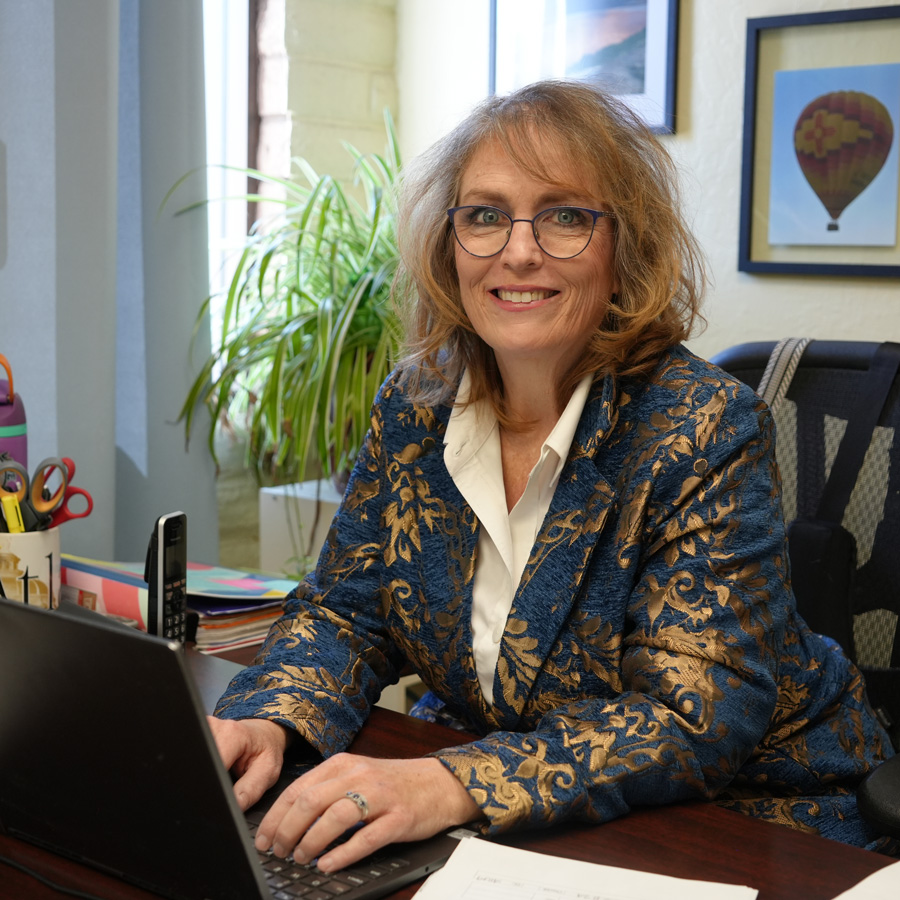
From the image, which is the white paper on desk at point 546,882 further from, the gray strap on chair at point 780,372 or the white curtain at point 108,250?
the white curtain at point 108,250

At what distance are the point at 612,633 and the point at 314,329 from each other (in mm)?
1400

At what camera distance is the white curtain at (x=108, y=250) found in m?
1.80

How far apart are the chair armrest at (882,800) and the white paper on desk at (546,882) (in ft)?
0.80

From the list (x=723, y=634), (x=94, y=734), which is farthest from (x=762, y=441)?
(x=94, y=734)

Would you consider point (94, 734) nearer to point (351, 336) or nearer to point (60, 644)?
point (60, 644)

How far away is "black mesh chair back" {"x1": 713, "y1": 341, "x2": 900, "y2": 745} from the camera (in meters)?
1.38

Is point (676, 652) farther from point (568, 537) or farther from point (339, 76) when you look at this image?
point (339, 76)

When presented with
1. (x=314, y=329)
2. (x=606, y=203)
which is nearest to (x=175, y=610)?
(x=606, y=203)

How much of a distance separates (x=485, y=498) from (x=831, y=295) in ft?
4.57

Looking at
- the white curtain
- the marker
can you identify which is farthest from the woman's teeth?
the white curtain

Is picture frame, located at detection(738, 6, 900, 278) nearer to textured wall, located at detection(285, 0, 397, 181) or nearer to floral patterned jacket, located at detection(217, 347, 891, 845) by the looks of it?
textured wall, located at detection(285, 0, 397, 181)

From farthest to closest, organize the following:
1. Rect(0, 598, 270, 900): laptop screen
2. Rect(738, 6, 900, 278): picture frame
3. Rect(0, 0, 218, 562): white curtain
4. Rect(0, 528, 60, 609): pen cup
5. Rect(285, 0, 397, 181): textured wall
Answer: Rect(285, 0, 397, 181): textured wall
Rect(738, 6, 900, 278): picture frame
Rect(0, 0, 218, 562): white curtain
Rect(0, 528, 60, 609): pen cup
Rect(0, 598, 270, 900): laptop screen

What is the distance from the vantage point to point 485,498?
127 cm

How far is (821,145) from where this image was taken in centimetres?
235
